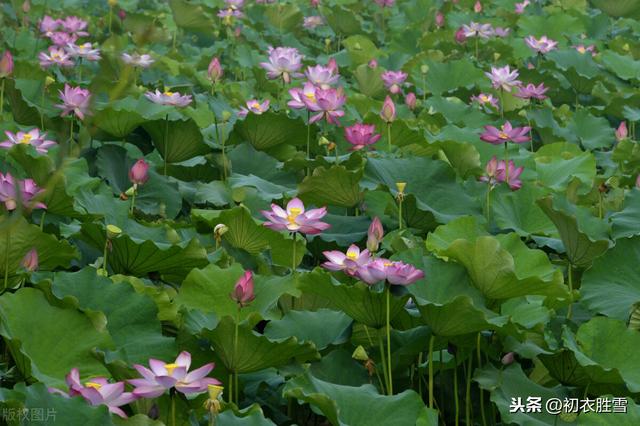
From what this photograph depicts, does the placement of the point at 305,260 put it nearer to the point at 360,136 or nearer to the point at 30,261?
the point at 360,136

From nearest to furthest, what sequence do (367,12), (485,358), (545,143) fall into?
(485,358)
(545,143)
(367,12)

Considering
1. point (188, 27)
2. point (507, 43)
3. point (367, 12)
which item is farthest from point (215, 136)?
point (367, 12)

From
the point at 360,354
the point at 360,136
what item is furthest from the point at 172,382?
the point at 360,136

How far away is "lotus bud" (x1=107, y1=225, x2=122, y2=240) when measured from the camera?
6.09ft

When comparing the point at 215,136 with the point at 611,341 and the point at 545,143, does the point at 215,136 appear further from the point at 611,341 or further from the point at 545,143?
the point at 611,341

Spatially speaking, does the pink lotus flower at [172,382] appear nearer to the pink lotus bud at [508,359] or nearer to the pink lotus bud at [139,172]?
the pink lotus bud at [508,359]

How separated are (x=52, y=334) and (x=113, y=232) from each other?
29cm

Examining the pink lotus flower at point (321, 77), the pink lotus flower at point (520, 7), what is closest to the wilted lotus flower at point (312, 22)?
the pink lotus flower at point (520, 7)

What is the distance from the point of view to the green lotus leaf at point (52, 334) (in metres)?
1.61

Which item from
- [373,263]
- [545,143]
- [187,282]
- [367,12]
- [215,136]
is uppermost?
[373,263]

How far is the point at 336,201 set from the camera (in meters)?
2.46

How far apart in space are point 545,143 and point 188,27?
6.36 ft

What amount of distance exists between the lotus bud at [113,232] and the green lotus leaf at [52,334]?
0.79ft

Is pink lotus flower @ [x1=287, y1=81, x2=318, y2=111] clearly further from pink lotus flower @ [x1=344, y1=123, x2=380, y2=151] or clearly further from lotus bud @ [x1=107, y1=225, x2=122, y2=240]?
lotus bud @ [x1=107, y1=225, x2=122, y2=240]
